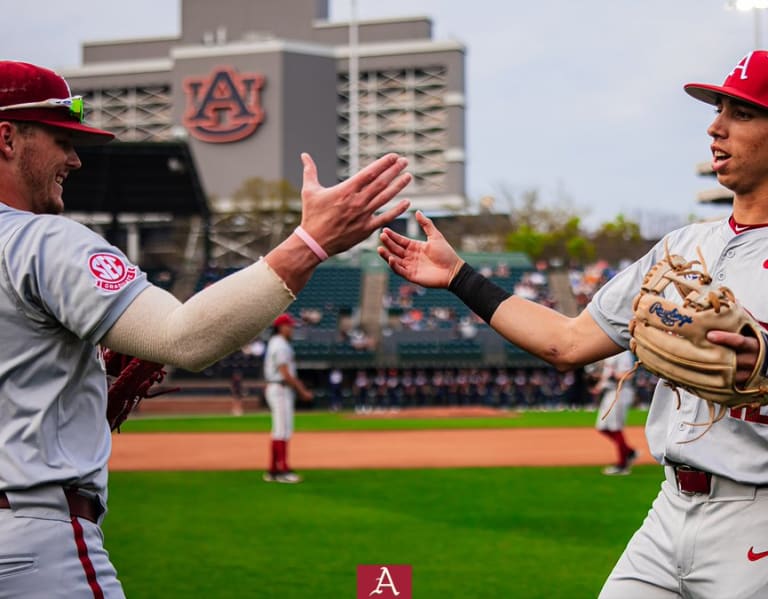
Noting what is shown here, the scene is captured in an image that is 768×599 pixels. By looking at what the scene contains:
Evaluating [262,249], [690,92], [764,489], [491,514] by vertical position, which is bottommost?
[262,249]

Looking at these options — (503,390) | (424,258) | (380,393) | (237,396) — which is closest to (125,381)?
(424,258)

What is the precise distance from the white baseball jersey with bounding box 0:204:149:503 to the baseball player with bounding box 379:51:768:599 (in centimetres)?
137

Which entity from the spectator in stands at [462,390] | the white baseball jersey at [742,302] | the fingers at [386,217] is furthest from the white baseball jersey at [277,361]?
the spectator in stands at [462,390]

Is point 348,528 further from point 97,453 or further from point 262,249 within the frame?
point 262,249

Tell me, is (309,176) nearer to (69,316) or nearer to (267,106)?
(69,316)

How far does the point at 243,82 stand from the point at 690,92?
246 ft

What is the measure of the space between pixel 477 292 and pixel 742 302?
921 mm

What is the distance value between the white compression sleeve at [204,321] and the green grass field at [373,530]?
4.76 meters

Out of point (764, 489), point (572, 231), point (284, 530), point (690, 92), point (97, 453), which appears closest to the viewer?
point (97, 453)

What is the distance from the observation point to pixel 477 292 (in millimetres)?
3762

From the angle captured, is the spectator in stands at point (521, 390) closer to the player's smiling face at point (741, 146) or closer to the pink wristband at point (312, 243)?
the player's smiling face at point (741, 146)

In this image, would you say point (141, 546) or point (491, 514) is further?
point (491, 514)

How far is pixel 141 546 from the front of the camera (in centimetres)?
877

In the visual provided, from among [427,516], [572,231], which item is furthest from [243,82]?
[427,516]
